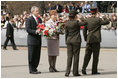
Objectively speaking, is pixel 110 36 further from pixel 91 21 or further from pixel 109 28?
pixel 91 21

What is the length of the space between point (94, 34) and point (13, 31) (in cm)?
1093

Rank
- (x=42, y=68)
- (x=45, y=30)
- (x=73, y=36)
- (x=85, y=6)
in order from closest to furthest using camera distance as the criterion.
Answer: (x=73, y=36)
(x=45, y=30)
(x=42, y=68)
(x=85, y=6)

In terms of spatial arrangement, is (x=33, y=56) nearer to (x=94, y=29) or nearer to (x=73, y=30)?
(x=73, y=30)

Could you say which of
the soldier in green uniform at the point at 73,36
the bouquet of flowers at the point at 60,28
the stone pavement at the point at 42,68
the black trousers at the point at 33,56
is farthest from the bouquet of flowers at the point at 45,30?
the stone pavement at the point at 42,68

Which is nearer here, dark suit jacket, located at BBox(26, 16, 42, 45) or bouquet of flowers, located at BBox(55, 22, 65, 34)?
dark suit jacket, located at BBox(26, 16, 42, 45)

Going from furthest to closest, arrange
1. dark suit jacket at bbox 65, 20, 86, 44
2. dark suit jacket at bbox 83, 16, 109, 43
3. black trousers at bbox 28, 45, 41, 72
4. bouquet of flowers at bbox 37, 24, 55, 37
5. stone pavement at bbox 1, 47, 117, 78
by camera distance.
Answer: black trousers at bbox 28, 45, 41, 72 < dark suit jacket at bbox 83, 16, 109, 43 < bouquet of flowers at bbox 37, 24, 55, 37 < stone pavement at bbox 1, 47, 117, 78 < dark suit jacket at bbox 65, 20, 86, 44

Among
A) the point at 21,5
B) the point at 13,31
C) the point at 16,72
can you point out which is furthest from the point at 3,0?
the point at 16,72

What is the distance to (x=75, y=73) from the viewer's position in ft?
40.3

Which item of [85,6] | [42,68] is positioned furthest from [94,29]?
[85,6]

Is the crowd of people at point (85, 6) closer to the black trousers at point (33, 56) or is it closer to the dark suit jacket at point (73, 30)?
the black trousers at point (33, 56)

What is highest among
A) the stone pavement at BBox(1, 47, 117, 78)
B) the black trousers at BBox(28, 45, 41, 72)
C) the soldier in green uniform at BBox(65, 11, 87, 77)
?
the soldier in green uniform at BBox(65, 11, 87, 77)

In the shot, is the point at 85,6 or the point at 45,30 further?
the point at 85,6

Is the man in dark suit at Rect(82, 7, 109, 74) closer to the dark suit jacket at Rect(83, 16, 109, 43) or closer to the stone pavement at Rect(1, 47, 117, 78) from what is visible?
the dark suit jacket at Rect(83, 16, 109, 43)

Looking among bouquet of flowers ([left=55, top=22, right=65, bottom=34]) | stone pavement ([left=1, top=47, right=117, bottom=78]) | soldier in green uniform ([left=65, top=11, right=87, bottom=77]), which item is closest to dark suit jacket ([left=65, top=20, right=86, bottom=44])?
soldier in green uniform ([left=65, top=11, right=87, bottom=77])
